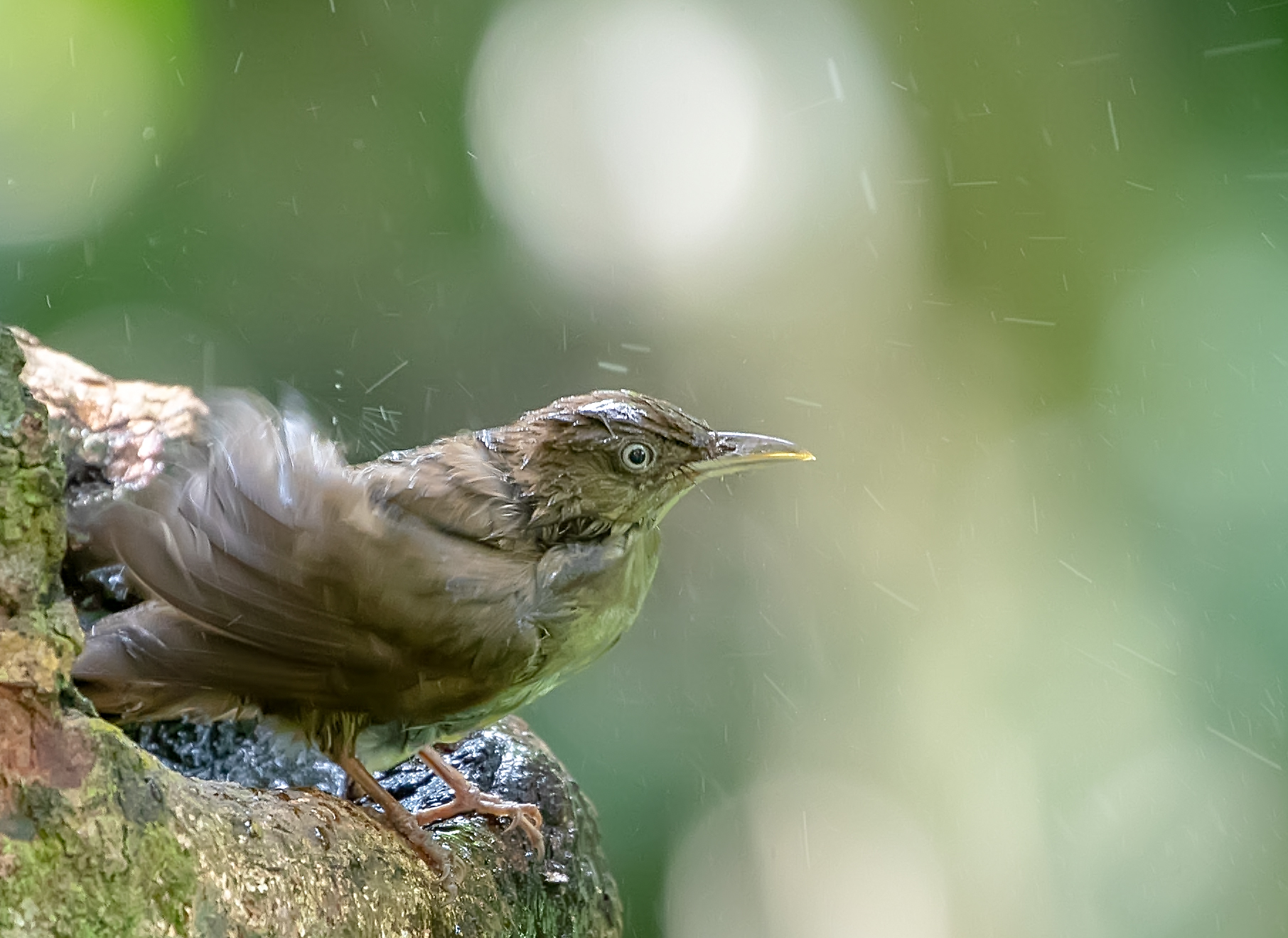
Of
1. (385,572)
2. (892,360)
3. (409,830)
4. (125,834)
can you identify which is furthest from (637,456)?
(892,360)

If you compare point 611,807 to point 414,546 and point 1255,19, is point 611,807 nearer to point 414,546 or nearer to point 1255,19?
point 414,546

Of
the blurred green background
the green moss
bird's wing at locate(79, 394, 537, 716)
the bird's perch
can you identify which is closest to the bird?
bird's wing at locate(79, 394, 537, 716)

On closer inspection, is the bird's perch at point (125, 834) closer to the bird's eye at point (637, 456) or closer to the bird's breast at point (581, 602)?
the bird's breast at point (581, 602)

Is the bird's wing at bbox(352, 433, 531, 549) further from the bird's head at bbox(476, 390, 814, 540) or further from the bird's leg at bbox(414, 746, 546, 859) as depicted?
the bird's leg at bbox(414, 746, 546, 859)

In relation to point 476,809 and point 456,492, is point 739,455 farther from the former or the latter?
point 476,809

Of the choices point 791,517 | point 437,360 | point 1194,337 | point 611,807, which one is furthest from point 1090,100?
point 611,807

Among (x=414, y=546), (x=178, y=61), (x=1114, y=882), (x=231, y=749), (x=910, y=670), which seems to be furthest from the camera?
(x=910, y=670)
